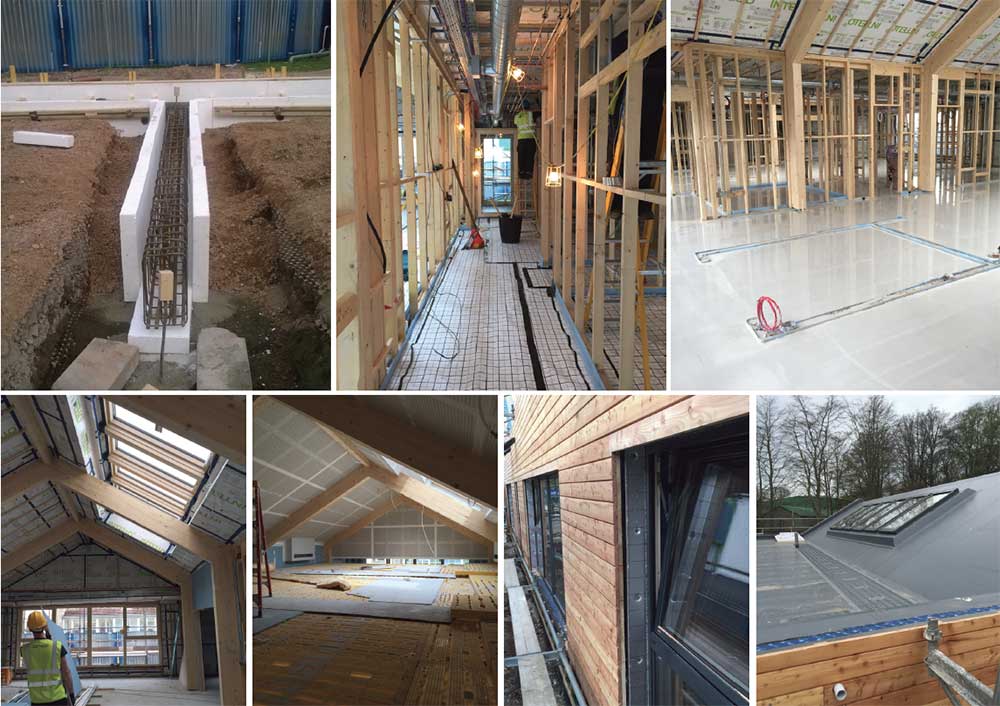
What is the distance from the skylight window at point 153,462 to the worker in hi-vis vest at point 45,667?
0.81 m

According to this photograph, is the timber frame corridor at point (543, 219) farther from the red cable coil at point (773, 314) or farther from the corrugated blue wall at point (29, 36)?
the corrugated blue wall at point (29, 36)

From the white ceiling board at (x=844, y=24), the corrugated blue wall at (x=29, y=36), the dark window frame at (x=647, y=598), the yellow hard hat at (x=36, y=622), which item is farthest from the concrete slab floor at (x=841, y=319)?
the yellow hard hat at (x=36, y=622)

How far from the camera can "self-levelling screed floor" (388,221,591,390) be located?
12.9ft

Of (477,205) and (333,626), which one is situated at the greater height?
(477,205)

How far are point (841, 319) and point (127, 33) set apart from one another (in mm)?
3585

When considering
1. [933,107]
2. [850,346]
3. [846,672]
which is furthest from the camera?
[933,107]

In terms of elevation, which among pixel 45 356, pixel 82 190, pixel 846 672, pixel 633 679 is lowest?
pixel 633 679

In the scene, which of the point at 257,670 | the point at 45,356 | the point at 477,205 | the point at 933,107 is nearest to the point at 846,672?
the point at 257,670

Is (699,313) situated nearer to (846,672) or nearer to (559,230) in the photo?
(846,672)

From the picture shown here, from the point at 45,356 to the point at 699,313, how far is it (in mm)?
3185

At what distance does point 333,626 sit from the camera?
3.56m

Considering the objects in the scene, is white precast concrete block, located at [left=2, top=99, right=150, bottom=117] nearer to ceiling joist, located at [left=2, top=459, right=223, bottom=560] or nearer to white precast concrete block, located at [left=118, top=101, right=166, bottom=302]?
white precast concrete block, located at [left=118, top=101, right=166, bottom=302]

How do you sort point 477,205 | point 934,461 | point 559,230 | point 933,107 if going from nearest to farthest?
point 934,461 → point 559,230 → point 933,107 → point 477,205

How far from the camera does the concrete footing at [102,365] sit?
1.76 metres
